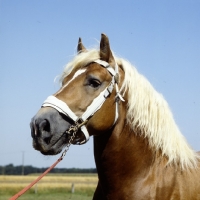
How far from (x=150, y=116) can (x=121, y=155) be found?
54cm

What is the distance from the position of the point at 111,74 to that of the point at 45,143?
1.06 m

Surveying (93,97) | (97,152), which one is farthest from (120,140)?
(93,97)

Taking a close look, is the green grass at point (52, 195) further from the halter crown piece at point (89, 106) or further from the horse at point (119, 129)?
the halter crown piece at point (89, 106)

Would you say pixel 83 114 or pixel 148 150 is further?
pixel 148 150

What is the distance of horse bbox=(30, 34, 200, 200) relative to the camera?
406cm

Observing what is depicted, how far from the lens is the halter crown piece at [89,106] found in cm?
401

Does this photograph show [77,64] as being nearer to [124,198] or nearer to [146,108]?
[146,108]

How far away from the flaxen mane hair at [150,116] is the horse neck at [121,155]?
0.12 m

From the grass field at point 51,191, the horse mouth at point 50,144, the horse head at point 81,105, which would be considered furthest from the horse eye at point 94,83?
the grass field at point 51,191

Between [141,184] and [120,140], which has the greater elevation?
[120,140]

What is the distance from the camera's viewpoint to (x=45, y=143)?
12.8 ft

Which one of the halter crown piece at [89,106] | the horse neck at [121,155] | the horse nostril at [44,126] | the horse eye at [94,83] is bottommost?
the horse neck at [121,155]

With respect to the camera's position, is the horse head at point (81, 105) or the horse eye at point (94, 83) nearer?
the horse head at point (81, 105)

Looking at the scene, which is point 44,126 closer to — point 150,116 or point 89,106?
point 89,106
